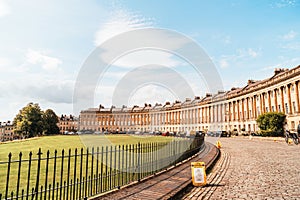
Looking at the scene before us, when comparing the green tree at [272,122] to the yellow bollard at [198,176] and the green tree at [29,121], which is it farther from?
the green tree at [29,121]

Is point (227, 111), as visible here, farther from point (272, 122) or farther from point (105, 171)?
point (105, 171)

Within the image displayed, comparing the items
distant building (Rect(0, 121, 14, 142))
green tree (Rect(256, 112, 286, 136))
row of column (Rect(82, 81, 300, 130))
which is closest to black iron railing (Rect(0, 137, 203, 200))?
green tree (Rect(256, 112, 286, 136))

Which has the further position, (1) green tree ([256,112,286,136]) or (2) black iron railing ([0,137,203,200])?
(1) green tree ([256,112,286,136])

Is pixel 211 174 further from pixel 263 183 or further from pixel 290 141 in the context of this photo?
pixel 290 141

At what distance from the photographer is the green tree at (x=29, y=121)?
223 ft

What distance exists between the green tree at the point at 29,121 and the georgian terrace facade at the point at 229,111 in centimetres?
1832

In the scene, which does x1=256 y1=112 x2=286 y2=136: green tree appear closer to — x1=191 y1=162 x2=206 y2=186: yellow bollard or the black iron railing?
the black iron railing

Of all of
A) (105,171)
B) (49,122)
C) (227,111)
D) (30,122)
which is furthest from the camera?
(49,122)

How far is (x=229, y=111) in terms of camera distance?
78562 mm

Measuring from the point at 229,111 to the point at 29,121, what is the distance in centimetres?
6498

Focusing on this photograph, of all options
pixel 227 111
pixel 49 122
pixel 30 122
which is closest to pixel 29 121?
pixel 30 122

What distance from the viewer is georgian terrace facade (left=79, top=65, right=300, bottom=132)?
159 feet

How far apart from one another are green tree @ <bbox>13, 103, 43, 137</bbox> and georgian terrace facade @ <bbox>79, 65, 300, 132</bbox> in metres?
18.3

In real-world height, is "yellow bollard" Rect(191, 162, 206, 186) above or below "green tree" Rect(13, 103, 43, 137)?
below
